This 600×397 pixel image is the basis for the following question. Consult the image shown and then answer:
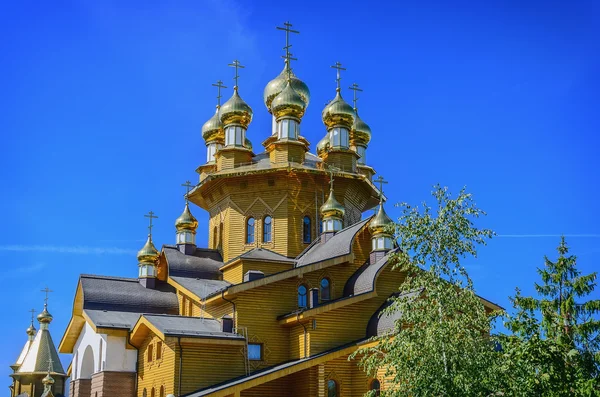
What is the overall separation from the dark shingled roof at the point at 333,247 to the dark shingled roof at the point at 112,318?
5920mm

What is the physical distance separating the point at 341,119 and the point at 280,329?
32.2 ft

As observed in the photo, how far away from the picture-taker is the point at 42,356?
42.6 metres

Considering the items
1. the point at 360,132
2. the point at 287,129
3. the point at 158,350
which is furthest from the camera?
the point at 360,132

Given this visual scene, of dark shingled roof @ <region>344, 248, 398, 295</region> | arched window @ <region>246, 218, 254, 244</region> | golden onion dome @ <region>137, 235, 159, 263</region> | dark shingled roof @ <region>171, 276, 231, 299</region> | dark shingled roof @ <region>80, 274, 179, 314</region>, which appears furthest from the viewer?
golden onion dome @ <region>137, 235, 159, 263</region>

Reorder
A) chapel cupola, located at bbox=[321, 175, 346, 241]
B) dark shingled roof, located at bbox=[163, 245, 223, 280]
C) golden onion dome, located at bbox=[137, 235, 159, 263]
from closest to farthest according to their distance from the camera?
chapel cupola, located at bbox=[321, 175, 346, 241]
dark shingled roof, located at bbox=[163, 245, 223, 280]
golden onion dome, located at bbox=[137, 235, 159, 263]

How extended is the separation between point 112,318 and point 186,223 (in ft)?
16.9

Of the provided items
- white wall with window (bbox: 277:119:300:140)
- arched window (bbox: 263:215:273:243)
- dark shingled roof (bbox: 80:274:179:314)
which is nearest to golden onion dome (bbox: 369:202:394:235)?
arched window (bbox: 263:215:273:243)

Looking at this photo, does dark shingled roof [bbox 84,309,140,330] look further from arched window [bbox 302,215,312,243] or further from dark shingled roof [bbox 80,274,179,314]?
arched window [bbox 302,215,312,243]

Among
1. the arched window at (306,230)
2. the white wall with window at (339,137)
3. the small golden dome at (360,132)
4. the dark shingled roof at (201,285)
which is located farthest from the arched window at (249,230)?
the small golden dome at (360,132)

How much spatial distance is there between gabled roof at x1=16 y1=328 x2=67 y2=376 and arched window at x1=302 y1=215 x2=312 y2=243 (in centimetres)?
2081

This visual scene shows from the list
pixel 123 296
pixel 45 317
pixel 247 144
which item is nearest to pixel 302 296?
pixel 123 296

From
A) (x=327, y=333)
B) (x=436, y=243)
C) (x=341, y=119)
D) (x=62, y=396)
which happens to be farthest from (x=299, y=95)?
(x=62, y=396)

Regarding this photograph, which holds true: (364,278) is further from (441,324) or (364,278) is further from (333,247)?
(441,324)

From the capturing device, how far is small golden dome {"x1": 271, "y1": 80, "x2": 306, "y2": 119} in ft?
94.1
